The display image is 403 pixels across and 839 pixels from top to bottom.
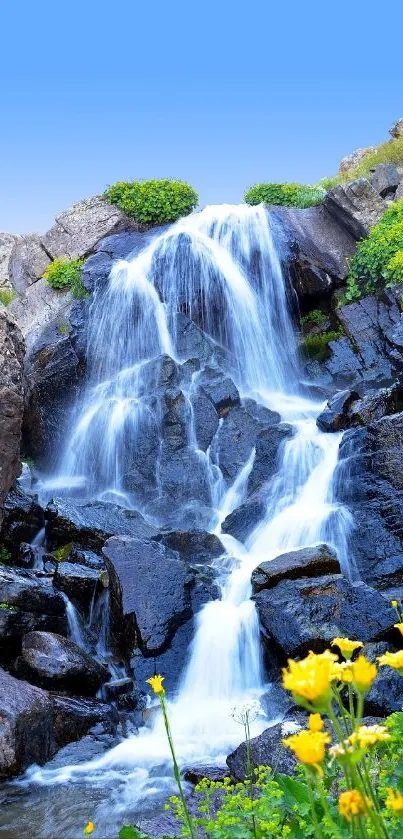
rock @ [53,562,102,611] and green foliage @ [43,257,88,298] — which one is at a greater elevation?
green foliage @ [43,257,88,298]

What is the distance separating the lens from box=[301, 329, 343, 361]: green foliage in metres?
15.2

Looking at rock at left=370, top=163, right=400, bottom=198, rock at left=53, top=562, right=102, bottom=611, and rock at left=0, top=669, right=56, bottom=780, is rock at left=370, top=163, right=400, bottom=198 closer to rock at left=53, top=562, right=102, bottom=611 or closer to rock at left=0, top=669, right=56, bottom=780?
rock at left=53, top=562, right=102, bottom=611

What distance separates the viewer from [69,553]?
9.73 metres

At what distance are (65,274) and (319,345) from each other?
6.03 metres

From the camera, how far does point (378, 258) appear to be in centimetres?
1538

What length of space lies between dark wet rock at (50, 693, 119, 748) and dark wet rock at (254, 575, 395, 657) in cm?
182

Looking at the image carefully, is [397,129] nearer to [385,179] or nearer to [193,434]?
[385,179]

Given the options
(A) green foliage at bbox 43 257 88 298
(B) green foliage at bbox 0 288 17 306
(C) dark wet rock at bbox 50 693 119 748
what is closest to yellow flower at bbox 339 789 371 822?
(C) dark wet rock at bbox 50 693 119 748

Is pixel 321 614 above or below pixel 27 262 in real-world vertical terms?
below

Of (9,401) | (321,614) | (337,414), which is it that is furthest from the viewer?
(337,414)

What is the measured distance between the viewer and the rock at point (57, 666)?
7.43m

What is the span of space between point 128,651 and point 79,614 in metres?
0.86

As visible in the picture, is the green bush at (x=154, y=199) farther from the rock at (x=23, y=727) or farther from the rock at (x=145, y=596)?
the rock at (x=23, y=727)

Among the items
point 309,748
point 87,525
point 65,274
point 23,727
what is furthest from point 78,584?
point 65,274
